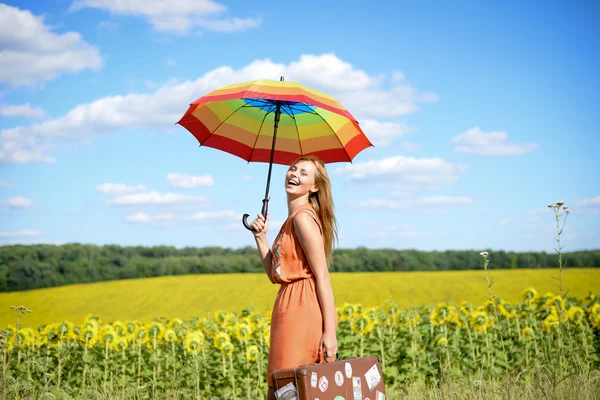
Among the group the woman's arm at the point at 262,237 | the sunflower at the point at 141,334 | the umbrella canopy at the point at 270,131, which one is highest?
the umbrella canopy at the point at 270,131

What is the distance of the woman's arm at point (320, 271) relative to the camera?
3.01m

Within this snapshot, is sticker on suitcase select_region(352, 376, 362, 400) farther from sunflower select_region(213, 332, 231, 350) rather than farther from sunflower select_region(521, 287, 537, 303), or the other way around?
sunflower select_region(521, 287, 537, 303)

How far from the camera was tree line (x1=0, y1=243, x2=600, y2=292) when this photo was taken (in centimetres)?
1716

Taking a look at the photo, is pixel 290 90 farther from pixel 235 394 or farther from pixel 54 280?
pixel 54 280

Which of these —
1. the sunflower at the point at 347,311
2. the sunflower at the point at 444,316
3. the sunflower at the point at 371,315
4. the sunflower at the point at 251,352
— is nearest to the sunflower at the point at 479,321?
the sunflower at the point at 444,316

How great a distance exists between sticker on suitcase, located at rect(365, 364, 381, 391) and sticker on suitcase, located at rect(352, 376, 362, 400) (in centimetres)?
9

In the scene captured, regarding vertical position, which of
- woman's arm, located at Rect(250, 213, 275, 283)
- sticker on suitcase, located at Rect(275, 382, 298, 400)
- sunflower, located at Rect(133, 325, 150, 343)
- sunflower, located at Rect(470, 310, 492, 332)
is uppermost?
woman's arm, located at Rect(250, 213, 275, 283)

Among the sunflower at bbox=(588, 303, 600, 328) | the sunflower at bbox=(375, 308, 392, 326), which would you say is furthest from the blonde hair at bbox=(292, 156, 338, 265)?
the sunflower at bbox=(588, 303, 600, 328)

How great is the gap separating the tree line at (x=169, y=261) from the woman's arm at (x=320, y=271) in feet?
44.8

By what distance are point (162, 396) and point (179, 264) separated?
1518 cm

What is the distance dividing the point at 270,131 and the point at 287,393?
2.22 meters

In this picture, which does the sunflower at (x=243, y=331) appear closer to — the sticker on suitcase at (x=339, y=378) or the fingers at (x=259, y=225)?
the fingers at (x=259, y=225)

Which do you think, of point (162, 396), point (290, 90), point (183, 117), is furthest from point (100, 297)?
point (290, 90)

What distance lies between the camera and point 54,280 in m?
18.6
